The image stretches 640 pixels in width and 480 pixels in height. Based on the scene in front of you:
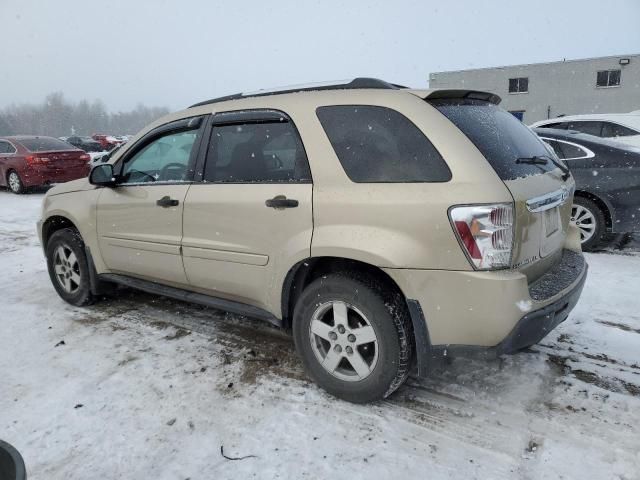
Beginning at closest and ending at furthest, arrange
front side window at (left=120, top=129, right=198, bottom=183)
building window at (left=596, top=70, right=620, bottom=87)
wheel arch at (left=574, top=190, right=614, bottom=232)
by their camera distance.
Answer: front side window at (left=120, top=129, right=198, bottom=183) < wheel arch at (left=574, top=190, right=614, bottom=232) < building window at (left=596, top=70, right=620, bottom=87)

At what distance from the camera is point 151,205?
355cm

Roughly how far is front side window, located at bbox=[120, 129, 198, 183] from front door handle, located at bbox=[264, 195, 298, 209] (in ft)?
2.88

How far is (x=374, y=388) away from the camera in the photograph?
104 inches

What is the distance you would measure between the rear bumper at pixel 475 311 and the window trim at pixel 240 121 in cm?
92

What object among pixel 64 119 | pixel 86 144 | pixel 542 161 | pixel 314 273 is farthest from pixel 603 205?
pixel 64 119

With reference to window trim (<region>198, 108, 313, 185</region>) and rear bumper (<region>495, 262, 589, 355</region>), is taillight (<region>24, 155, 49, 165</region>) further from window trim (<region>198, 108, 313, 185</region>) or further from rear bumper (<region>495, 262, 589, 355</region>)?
rear bumper (<region>495, 262, 589, 355</region>)

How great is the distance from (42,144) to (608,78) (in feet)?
98.3

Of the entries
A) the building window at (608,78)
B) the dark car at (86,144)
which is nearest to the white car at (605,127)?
the building window at (608,78)

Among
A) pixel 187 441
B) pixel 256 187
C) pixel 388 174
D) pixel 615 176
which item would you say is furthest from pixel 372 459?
pixel 615 176

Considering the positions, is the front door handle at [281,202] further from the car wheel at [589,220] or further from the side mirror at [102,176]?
the car wheel at [589,220]

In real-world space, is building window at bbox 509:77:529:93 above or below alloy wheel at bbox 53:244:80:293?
above

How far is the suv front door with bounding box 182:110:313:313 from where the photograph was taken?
2.79 metres

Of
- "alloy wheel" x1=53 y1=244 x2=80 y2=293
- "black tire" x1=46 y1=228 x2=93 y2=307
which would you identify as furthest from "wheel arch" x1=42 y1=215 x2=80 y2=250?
"alloy wheel" x1=53 y1=244 x2=80 y2=293

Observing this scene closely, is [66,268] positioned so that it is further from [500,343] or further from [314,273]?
[500,343]
